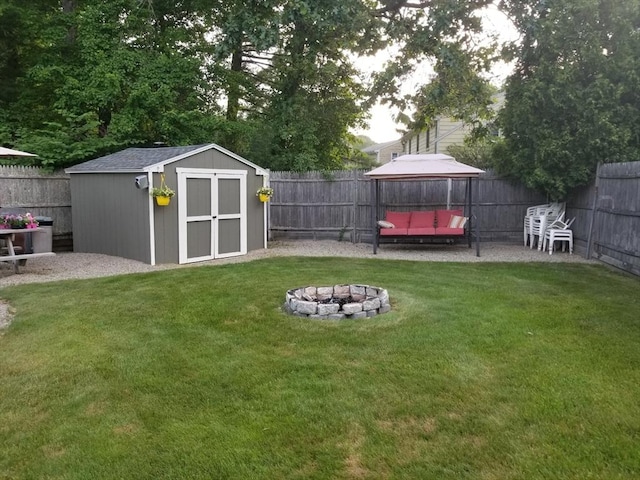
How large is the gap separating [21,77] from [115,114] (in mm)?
3302

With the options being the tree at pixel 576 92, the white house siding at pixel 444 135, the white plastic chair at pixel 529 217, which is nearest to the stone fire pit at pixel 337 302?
the tree at pixel 576 92

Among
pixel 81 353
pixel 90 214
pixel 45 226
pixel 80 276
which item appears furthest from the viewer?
pixel 90 214

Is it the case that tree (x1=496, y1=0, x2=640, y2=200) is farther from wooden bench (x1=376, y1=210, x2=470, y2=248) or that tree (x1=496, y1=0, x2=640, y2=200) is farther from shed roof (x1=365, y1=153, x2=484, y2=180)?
wooden bench (x1=376, y1=210, x2=470, y2=248)

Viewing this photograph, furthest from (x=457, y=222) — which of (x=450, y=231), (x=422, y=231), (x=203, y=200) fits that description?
(x=203, y=200)

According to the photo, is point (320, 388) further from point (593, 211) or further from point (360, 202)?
point (360, 202)

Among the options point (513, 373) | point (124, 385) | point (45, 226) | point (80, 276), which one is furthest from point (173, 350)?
point (45, 226)

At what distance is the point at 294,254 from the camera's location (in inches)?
403

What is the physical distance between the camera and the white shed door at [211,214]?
9.15m

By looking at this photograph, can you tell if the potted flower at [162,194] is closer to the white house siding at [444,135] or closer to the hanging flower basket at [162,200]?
the hanging flower basket at [162,200]

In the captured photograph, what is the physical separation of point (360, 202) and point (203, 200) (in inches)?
168

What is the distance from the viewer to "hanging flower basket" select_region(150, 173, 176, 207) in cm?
855

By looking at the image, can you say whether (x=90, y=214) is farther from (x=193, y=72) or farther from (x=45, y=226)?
(x=193, y=72)

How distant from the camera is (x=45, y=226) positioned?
9.37 m

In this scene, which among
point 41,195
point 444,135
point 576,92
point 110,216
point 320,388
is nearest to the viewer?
point 320,388
